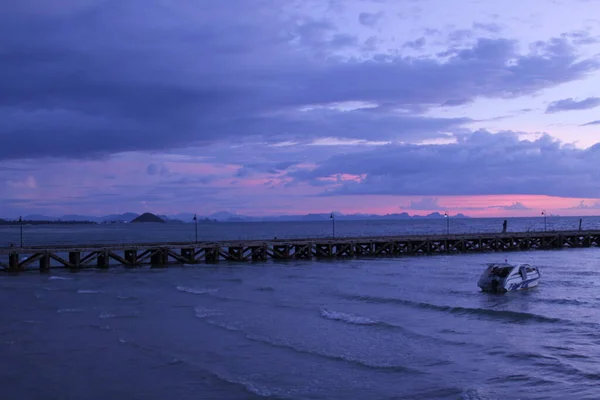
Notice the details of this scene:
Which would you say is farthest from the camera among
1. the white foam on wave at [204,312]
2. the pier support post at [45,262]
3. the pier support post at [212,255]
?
the pier support post at [212,255]

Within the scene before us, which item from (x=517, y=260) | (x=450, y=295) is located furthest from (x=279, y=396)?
(x=517, y=260)

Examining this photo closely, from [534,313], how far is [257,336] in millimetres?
12951

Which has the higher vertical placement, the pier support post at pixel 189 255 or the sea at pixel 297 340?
the pier support post at pixel 189 255

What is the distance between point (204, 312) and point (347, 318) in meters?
6.44

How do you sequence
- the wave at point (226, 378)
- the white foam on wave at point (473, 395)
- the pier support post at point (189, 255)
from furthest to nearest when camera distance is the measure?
the pier support post at point (189, 255)
the wave at point (226, 378)
the white foam on wave at point (473, 395)

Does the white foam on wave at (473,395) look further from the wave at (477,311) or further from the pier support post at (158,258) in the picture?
the pier support post at (158,258)

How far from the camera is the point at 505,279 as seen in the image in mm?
32906

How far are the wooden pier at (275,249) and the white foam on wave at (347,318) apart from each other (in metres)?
27.7

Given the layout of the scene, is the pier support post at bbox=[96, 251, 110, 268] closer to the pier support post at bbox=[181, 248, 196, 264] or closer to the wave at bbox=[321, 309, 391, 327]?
the pier support post at bbox=[181, 248, 196, 264]

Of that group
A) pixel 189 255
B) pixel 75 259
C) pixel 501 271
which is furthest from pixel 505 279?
pixel 75 259

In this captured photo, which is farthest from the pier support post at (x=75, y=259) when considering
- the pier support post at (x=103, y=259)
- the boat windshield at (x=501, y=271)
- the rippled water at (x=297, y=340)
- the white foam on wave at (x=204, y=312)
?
the boat windshield at (x=501, y=271)

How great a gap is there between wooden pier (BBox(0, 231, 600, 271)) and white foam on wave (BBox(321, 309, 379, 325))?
27664 mm

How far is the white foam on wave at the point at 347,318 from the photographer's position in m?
24.0

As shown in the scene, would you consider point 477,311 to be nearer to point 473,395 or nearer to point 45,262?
point 473,395
